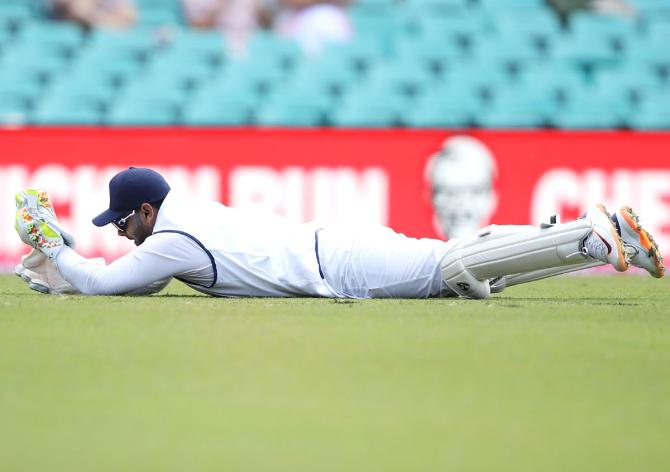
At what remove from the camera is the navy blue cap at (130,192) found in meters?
5.70

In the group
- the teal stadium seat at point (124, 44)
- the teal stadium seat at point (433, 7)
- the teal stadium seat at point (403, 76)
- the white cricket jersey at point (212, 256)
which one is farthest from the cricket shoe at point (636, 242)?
the teal stadium seat at point (433, 7)

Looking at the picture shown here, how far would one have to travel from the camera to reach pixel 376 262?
601 cm

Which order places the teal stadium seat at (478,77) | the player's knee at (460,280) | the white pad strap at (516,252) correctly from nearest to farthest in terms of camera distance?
the white pad strap at (516,252), the player's knee at (460,280), the teal stadium seat at (478,77)

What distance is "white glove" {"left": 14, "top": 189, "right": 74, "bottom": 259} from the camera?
5.77m

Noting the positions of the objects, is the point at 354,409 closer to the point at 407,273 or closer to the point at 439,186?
the point at 407,273

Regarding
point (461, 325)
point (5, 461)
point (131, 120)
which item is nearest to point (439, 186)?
point (131, 120)

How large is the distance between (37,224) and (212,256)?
0.83 m

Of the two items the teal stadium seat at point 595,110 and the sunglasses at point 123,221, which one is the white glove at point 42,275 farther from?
the teal stadium seat at point 595,110

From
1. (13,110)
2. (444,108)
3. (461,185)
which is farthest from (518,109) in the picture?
(13,110)

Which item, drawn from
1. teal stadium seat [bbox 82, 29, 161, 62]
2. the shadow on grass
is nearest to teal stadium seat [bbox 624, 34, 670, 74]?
teal stadium seat [bbox 82, 29, 161, 62]

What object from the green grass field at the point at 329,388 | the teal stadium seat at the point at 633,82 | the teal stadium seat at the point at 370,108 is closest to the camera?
the green grass field at the point at 329,388

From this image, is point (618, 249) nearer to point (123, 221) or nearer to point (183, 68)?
point (123, 221)

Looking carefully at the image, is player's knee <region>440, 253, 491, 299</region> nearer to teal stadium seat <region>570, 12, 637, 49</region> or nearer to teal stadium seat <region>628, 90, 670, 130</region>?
teal stadium seat <region>628, 90, 670, 130</region>

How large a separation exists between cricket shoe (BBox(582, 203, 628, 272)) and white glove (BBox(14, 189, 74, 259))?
2.46 meters
